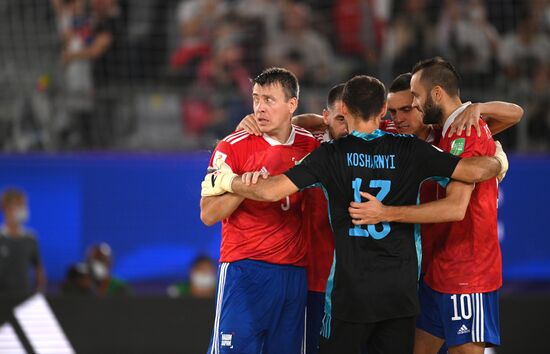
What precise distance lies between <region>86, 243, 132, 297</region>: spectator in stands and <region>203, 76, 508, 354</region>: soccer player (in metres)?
5.27

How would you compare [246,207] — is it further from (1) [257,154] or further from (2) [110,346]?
(2) [110,346]

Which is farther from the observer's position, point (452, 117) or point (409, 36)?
point (409, 36)

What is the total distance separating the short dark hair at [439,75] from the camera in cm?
529

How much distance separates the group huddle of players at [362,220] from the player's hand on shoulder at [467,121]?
0.01 meters

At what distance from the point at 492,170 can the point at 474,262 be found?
0.61m

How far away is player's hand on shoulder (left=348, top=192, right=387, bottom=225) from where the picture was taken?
15.3 feet

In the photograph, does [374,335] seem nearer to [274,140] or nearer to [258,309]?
[258,309]

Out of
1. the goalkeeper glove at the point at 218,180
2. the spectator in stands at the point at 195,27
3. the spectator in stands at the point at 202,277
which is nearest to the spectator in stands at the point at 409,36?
the spectator in stands at the point at 195,27

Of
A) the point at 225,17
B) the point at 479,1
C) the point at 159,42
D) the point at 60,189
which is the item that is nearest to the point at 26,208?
the point at 60,189

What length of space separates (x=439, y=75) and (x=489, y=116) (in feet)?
1.78

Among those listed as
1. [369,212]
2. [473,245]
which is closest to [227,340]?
[369,212]

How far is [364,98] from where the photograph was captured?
483 centimetres

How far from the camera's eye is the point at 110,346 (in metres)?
8.48

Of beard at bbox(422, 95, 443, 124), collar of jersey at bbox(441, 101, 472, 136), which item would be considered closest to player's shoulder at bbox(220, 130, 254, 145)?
beard at bbox(422, 95, 443, 124)
